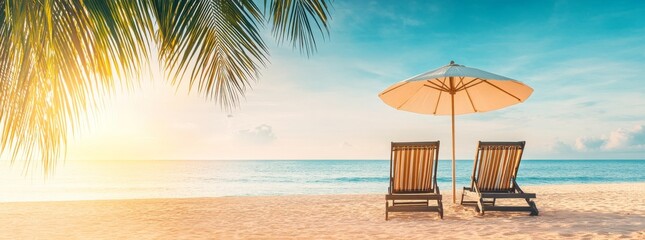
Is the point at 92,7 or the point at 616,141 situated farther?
the point at 616,141

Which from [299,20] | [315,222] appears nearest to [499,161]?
[315,222]

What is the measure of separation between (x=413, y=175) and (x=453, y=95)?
1.51 metres

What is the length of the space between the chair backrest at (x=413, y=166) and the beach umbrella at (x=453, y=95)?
60 cm

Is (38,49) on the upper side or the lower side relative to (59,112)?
upper

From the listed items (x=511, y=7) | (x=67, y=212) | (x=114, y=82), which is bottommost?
(x=67, y=212)

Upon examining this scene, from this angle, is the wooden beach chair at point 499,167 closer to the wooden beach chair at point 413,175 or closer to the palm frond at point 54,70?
the wooden beach chair at point 413,175

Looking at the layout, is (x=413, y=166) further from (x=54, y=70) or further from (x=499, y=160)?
(x=54, y=70)

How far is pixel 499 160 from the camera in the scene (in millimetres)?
5910

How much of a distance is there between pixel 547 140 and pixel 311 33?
35.8 meters

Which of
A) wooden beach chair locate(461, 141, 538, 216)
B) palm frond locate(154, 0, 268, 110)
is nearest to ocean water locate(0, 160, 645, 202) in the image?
palm frond locate(154, 0, 268, 110)

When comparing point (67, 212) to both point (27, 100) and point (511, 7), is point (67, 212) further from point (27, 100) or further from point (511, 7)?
point (511, 7)

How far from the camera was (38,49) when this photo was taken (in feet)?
7.38

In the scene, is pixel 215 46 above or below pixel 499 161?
above

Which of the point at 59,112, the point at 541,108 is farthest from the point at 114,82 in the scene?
the point at 541,108
